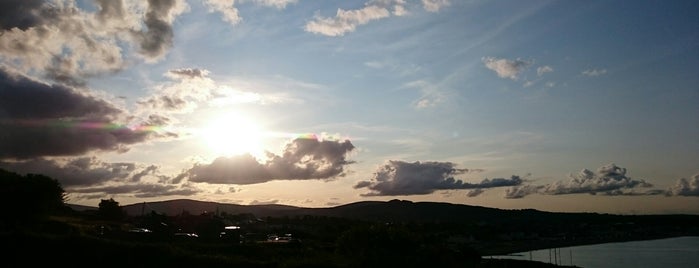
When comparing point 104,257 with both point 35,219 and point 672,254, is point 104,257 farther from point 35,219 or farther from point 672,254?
point 672,254

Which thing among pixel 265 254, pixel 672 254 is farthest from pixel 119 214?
pixel 672 254

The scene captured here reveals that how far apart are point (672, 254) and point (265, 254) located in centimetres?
14581

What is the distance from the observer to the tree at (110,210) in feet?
336

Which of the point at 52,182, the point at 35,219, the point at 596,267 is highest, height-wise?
the point at 52,182

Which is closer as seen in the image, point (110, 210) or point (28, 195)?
point (28, 195)

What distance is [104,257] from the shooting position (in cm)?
4059

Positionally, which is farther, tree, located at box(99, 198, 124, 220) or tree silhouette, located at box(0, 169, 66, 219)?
tree, located at box(99, 198, 124, 220)

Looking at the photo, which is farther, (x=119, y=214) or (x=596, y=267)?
(x=596, y=267)

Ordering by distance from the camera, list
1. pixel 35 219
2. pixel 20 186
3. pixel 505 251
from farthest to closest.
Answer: pixel 505 251 < pixel 20 186 < pixel 35 219

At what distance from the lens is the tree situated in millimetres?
102375

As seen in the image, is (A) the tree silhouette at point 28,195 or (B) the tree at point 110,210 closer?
(A) the tree silhouette at point 28,195

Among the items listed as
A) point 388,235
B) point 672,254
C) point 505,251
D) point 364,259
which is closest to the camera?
point 364,259

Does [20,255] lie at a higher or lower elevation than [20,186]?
lower

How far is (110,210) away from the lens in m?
104
